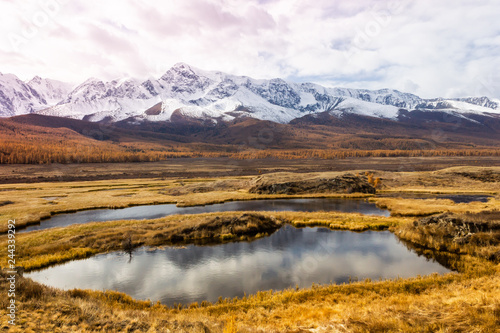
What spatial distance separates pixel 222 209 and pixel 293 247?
25.4 metres

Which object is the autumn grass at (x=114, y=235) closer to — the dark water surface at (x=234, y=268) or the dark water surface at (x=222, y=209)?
the dark water surface at (x=234, y=268)

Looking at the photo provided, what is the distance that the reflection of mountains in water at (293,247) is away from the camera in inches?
1045

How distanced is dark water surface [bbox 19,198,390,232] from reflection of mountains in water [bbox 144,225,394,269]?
1638 centimetres

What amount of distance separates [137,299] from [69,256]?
41.8 ft

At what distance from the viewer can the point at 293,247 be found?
28984 mm

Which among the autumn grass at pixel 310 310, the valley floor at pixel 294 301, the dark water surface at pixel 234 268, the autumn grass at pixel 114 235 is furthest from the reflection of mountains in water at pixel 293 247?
the autumn grass at pixel 310 310

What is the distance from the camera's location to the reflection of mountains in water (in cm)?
2653

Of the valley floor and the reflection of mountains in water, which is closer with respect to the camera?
the valley floor

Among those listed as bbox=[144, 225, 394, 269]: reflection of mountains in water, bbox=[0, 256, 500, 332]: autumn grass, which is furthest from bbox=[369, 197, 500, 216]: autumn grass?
bbox=[0, 256, 500, 332]: autumn grass

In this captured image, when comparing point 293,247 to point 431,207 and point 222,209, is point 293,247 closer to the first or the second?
point 222,209

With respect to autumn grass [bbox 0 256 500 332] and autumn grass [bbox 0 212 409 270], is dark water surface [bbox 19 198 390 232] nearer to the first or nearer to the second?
autumn grass [bbox 0 212 409 270]

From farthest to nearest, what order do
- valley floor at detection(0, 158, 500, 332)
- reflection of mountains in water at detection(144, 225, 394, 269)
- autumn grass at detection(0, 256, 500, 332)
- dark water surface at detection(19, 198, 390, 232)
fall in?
dark water surface at detection(19, 198, 390, 232)
reflection of mountains in water at detection(144, 225, 394, 269)
valley floor at detection(0, 158, 500, 332)
autumn grass at detection(0, 256, 500, 332)

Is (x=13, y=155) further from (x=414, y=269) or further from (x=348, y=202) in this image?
(x=414, y=269)

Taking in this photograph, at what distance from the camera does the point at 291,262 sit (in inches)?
975
